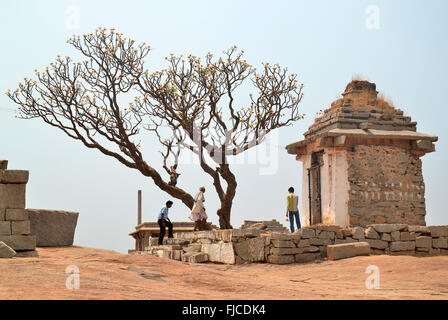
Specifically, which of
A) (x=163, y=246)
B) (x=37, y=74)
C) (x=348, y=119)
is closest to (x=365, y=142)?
(x=348, y=119)

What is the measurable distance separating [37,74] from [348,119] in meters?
13.1

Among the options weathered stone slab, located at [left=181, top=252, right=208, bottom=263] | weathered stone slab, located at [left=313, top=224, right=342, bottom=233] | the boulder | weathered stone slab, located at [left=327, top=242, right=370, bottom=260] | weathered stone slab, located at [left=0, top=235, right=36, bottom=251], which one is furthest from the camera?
weathered stone slab, located at [left=181, top=252, right=208, bottom=263]

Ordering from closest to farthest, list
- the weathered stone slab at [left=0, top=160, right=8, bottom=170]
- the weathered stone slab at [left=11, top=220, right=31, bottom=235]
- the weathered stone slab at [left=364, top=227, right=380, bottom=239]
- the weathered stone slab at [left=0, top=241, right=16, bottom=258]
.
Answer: the weathered stone slab at [left=0, top=241, right=16, bottom=258]
the weathered stone slab at [left=11, top=220, right=31, bottom=235]
the weathered stone slab at [left=0, top=160, right=8, bottom=170]
the weathered stone slab at [left=364, top=227, right=380, bottom=239]

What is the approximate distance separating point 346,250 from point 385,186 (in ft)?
16.1

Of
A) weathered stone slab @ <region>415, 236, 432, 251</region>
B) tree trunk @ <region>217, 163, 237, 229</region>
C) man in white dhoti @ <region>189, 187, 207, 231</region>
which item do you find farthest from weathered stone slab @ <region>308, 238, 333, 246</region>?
tree trunk @ <region>217, 163, 237, 229</region>

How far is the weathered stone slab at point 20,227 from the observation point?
10.3 meters

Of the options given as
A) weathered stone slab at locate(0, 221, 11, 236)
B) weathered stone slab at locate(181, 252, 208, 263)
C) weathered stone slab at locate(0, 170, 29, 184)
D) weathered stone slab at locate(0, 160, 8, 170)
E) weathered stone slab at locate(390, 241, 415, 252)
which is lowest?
weathered stone slab at locate(181, 252, 208, 263)

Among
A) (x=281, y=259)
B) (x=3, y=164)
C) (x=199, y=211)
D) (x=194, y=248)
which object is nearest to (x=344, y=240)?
(x=281, y=259)

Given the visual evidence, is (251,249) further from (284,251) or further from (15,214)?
(15,214)

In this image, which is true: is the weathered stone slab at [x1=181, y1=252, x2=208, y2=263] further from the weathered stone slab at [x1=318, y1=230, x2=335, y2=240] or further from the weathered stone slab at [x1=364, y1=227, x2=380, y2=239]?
the weathered stone slab at [x1=364, y1=227, x2=380, y2=239]

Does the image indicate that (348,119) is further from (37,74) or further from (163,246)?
(37,74)

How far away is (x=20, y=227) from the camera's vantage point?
406 inches

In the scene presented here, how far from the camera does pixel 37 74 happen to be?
21703mm

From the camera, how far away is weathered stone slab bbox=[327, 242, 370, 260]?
489 inches
